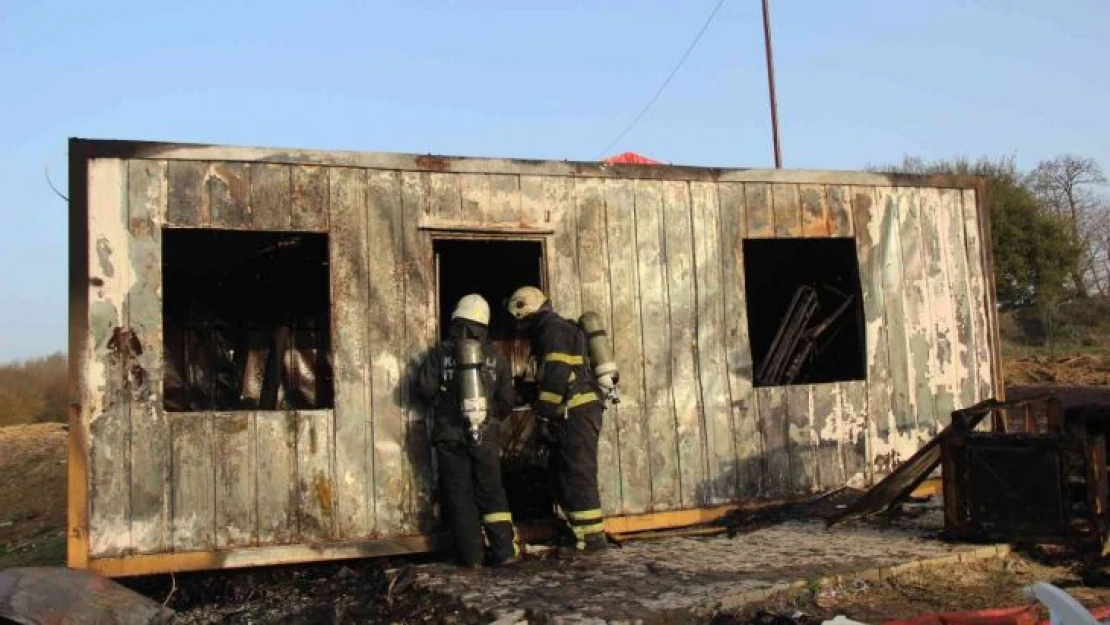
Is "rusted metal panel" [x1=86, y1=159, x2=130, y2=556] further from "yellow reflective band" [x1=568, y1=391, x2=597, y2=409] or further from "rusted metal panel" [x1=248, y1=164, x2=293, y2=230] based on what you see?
"yellow reflective band" [x1=568, y1=391, x2=597, y2=409]

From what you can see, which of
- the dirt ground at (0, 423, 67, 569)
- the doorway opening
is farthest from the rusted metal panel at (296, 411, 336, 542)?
the dirt ground at (0, 423, 67, 569)

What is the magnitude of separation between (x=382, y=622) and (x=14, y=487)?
1298 cm

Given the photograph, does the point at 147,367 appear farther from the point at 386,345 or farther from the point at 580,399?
the point at 580,399

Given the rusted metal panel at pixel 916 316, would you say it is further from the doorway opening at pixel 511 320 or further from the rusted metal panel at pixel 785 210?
the doorway opening at pixel 511 320

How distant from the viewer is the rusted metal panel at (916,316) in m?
8.36

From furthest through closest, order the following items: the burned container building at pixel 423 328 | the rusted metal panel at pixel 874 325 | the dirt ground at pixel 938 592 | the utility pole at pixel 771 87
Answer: the utility pole at pixel 771 87 < the rusted metal panel at pixel 874 325 < the burned container building at pixel 423 328 < the dirt ground at pixel 938 592

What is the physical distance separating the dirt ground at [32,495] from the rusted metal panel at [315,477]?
4979 mm

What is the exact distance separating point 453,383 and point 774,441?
2.91 m

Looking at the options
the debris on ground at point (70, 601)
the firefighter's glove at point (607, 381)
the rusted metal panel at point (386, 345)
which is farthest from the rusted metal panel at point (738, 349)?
the debris on ground at point (70, 601)

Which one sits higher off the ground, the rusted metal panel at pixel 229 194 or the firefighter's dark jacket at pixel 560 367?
the rusted metal panel at pixel 229 194

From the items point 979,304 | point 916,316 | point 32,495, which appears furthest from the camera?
point 32,495

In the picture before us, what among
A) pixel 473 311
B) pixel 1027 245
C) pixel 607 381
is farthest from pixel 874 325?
pixel 1027 245

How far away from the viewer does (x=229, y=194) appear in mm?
6520

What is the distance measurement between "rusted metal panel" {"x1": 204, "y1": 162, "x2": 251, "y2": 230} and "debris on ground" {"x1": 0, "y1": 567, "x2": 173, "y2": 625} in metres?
2.41
